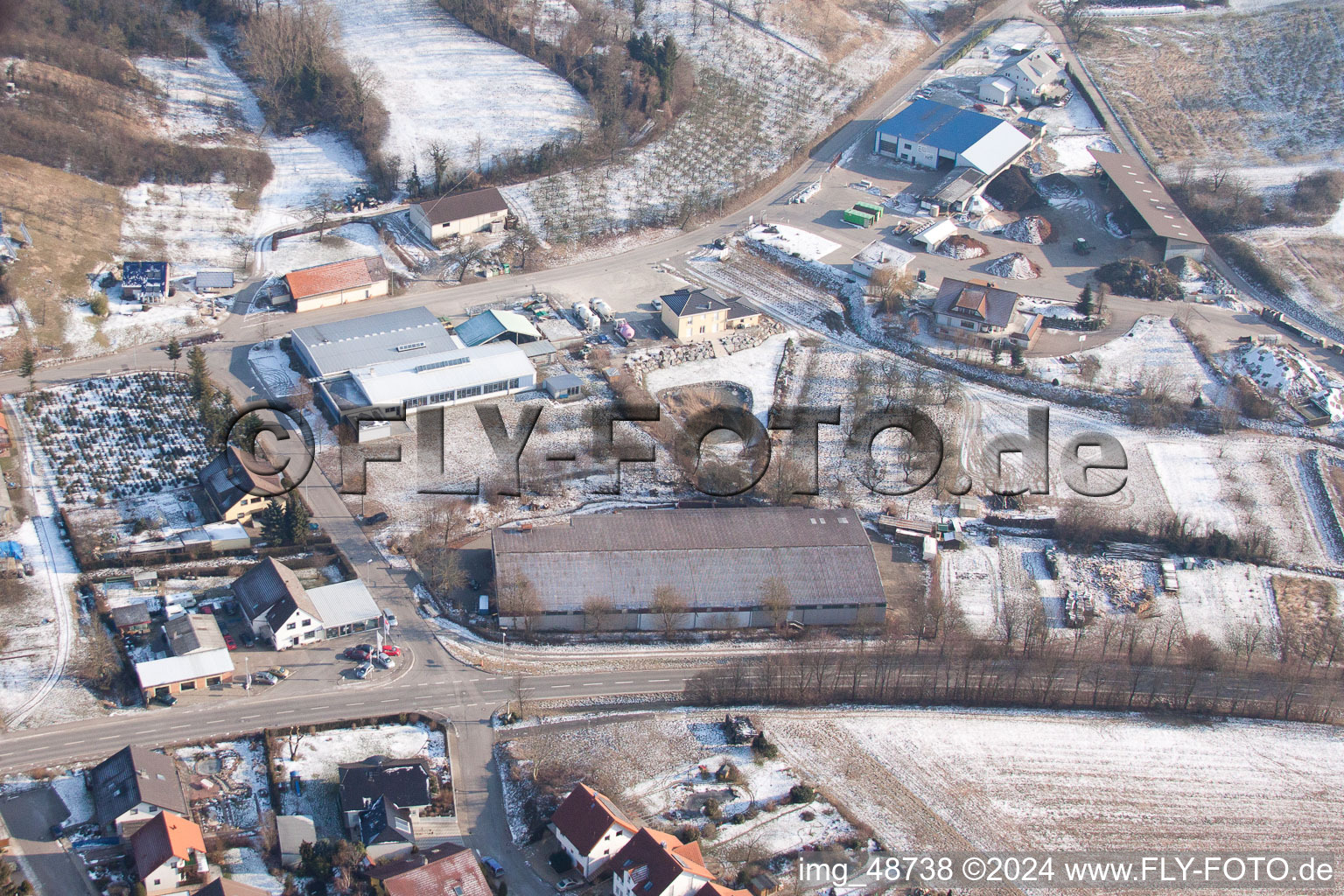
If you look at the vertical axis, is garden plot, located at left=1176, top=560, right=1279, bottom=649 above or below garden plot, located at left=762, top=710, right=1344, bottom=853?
above

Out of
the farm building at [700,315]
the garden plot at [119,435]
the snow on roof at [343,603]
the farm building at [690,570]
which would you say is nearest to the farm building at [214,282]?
the garden plot at [119,435]

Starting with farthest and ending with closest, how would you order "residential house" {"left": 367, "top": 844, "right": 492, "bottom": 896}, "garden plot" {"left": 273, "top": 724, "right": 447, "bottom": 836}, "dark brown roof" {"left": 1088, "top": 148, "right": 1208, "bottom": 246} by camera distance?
"dark brown roof" {"left": 1088, "top": 148, "right": 1208, "bottom": 246}
"garden plot" {"left": 273, "top": 724, "right": 447, "bottom": 836}
"residential house" {"left": 367, "top": 844, "right": 492, "bottom": 896}

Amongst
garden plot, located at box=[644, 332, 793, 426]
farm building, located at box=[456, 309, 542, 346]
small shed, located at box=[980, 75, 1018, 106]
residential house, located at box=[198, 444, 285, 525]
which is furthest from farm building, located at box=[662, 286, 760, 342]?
small shed, located at box=[980, 75, 1018, 106]

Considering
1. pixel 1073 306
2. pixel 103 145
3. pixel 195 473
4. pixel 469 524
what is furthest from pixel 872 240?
pixel 103 145

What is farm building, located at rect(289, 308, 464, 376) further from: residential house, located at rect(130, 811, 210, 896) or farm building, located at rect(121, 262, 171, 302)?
residential house, located at rect(130, 811, 210, 896)

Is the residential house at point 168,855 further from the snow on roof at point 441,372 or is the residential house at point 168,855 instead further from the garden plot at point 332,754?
the snow on roof at point 441,372
